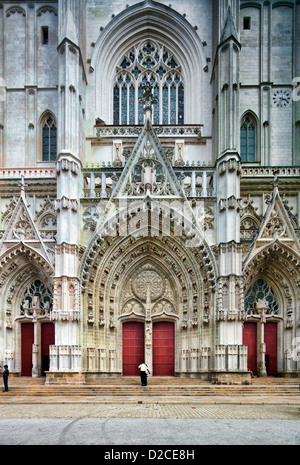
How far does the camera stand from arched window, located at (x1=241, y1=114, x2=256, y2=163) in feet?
84.4

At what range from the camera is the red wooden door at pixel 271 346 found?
22781 mm

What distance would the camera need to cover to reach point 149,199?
72.8 ft

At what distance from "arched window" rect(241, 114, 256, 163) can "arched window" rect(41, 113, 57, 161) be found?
11.7m

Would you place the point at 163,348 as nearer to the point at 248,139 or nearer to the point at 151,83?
the point at 248,139

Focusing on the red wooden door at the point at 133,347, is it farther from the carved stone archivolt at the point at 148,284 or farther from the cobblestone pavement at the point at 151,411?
the cobblestone pavement at the point at 151,411

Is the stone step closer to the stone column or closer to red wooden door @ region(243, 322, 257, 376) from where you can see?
the stone column

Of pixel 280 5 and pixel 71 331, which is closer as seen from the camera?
pixel 71 331

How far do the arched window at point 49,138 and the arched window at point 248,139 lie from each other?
1165 centimetres

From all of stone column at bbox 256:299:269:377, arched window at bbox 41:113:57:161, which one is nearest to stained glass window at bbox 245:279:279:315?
stone column at bbox 256:299:269:377

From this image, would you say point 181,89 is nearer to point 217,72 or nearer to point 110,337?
point 217,72
